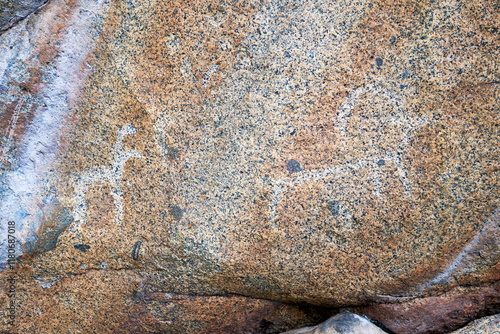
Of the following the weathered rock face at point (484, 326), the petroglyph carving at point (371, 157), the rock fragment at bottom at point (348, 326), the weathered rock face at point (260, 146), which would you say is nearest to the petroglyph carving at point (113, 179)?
the weathered rock face at point (260, 146)

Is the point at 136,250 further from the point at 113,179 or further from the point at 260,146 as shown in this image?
the point at 260,146

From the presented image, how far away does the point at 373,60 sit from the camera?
92cm

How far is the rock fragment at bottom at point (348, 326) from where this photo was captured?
0.99 m

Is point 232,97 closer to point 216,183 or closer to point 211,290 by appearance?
point 216,183

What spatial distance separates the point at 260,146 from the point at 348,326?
576 millimetres

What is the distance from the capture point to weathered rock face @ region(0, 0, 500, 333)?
0.91m

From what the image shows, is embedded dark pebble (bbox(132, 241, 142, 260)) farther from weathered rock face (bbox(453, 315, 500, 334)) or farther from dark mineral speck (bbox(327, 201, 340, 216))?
weathered rock face (bbox(453, 315, 500, 334))

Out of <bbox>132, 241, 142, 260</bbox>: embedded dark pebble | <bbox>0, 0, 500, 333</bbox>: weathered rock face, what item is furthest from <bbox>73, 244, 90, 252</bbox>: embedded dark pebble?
<bbox>132, 241, 142, 260</bbox>: embedded dark pebble

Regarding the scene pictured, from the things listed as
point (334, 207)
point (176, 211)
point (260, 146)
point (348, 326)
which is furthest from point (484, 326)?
point (176, 211)

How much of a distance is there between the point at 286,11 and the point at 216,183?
51 centimetres

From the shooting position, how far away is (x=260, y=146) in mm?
974

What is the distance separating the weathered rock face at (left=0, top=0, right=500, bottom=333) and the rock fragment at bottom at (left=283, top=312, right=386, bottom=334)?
0.06 meters

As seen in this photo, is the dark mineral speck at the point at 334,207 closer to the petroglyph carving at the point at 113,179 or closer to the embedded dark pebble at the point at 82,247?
the petroglyph carving at the point at 113,179

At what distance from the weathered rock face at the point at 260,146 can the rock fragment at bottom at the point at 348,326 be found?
57 mm
